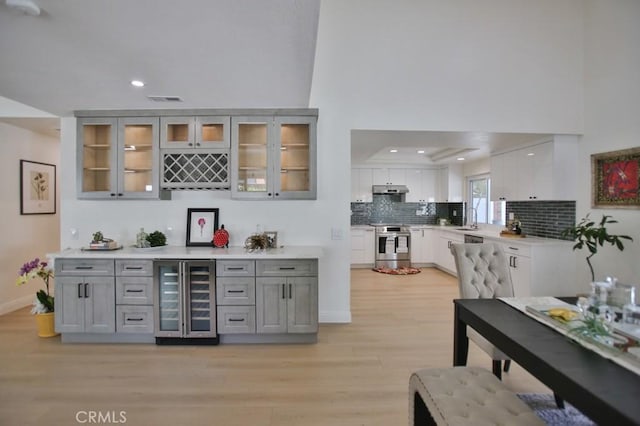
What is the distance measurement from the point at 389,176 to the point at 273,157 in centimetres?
447

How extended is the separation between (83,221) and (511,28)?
558cm

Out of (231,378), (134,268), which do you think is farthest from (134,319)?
(231,378)

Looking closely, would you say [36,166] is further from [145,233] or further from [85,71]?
[85,71]

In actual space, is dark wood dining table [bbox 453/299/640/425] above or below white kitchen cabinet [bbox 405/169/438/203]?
below

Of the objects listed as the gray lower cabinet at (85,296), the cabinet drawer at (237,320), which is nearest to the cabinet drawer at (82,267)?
the gray lower cabinet at (85,296)

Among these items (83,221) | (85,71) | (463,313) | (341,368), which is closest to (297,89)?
(85,71)

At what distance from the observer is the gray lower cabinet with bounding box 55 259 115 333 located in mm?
3137

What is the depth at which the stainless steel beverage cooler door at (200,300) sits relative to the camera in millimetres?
Answer: 3125

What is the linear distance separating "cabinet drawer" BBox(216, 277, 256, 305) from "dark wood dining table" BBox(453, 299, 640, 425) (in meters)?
1.96

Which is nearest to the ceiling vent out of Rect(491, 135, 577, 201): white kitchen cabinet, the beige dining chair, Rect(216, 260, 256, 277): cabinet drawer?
Rect(216, 260, 256, 277): cabinet drawer

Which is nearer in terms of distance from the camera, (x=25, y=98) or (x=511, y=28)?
(x=25, y=98)

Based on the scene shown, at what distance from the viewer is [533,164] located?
438 centimetres

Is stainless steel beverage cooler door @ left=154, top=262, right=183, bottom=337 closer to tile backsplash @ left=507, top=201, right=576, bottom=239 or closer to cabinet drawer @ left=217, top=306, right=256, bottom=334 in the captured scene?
cabinet drawer @ left=217, top=306, right=256, bottom=334

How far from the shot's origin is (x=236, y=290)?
314cm
